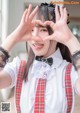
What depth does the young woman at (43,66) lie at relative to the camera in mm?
759

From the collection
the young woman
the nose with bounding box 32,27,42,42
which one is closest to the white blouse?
the young woman

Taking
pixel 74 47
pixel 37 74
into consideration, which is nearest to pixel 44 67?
pixel 37 74

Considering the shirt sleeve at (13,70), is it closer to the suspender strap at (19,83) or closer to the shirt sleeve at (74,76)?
the suspender strap at (19,83)

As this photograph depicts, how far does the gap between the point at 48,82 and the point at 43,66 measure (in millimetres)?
64

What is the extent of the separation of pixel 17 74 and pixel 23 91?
67 millimetres

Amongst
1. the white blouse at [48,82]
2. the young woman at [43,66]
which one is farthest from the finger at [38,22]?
the white blouse at [48,82]

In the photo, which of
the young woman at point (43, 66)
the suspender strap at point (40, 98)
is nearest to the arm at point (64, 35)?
the young woman at point (43, 66)

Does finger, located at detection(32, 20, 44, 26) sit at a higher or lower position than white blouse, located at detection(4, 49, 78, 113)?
higher

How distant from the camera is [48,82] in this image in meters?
0.81

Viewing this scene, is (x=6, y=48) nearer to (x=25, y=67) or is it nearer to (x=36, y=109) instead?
(x=25, y=67)

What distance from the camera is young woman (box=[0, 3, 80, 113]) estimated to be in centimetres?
76

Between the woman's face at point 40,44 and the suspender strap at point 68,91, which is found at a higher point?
the woman's face at point 40,44

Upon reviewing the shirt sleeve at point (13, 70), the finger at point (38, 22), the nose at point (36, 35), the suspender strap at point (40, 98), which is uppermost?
the finger at point (38, 22)

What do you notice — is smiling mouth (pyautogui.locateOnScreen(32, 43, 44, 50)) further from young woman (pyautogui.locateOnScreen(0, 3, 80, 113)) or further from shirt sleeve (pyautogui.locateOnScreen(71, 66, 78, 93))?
shirt sleeve (pyautogui.locateOnScreen(71, 66, 78, 93))
